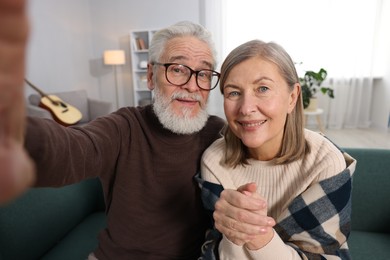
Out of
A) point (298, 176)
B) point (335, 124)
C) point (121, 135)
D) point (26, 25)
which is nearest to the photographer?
point (26, 25)

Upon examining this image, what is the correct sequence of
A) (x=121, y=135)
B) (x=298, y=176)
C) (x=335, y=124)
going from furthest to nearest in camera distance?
(x=335, y=124) → (x=121, y=135) → (x=298, y=176)

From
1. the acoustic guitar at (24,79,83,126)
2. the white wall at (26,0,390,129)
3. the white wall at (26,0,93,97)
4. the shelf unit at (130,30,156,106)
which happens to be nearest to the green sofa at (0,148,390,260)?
the acoustic guitar at (24,79,83,126)

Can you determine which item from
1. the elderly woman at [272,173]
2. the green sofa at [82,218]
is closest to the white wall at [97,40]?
the green sofa at [82,218]

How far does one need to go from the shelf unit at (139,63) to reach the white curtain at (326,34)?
1187mm

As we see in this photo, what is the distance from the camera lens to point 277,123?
918mm

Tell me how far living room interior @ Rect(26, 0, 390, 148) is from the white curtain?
0.7 inches

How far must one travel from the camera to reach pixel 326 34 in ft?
15.9

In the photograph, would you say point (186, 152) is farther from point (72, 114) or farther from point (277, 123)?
point (72, 114)

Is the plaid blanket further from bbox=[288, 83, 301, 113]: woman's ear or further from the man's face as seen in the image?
the man's face

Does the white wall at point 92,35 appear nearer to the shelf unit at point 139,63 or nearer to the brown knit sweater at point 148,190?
the shelf unit at point 139,63

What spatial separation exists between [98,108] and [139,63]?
1357 mm

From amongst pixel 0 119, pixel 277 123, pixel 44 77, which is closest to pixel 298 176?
pixel 277 123

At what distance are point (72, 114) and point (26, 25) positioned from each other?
3.97 metres

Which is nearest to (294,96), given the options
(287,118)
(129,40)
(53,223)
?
(287,118)
